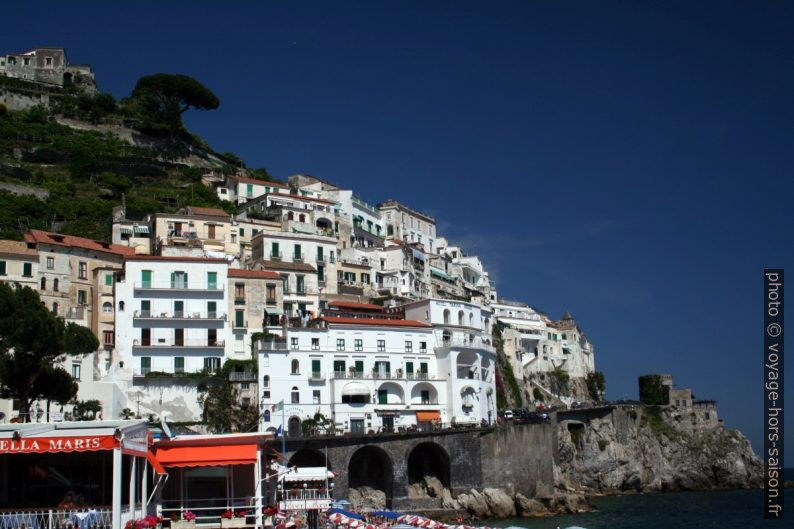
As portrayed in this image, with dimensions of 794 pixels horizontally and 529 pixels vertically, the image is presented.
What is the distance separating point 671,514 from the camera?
229ft

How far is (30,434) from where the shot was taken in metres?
21.9

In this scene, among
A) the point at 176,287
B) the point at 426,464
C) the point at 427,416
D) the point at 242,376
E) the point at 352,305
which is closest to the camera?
the point at 242,376

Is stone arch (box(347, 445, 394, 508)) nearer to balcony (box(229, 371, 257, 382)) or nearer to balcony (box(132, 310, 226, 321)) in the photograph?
balcony (box(229, 371, 257, 382))

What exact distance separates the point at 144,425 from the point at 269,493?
19.3 feet

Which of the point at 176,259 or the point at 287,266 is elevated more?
the point at 287,266

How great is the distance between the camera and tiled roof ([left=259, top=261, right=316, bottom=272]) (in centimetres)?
7081

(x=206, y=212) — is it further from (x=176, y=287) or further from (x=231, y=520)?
(x=231, y=520)

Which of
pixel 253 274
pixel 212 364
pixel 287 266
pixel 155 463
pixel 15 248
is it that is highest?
pixel 15 248

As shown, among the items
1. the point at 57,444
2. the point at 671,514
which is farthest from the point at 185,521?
the point at 671,514

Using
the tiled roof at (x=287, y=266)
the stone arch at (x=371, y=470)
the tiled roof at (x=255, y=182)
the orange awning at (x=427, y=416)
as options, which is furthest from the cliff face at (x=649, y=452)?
the tiled roof at (x=255, y=182)

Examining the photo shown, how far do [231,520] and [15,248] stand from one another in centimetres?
4274

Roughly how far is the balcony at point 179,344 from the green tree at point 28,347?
1739 cm

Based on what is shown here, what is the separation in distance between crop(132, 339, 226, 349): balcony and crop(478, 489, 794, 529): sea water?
21026mm

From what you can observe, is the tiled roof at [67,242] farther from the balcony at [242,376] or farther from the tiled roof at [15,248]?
the balcony at [242,376]
